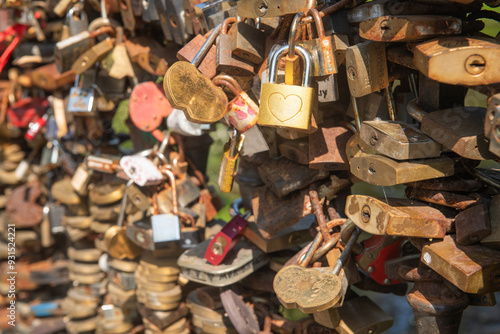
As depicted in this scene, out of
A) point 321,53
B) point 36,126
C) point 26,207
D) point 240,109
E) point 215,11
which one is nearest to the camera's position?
point 321,53

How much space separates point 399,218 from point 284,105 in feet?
1.06

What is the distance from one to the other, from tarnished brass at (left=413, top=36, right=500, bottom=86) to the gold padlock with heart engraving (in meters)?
0.25

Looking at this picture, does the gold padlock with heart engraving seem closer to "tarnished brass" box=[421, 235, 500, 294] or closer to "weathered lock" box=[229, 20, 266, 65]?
"weathered lock" box=[229, 20, 266, 65]

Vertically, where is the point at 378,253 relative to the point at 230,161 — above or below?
below

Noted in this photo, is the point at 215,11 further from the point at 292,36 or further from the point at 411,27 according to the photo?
the point at 411,27

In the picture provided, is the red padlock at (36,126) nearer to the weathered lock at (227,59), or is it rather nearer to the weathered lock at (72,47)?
the weathered lock at (72,47)

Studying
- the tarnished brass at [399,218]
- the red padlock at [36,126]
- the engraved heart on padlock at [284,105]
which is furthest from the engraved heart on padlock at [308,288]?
the red padlock at [36,126]

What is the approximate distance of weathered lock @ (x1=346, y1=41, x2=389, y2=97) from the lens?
1061 millimetres

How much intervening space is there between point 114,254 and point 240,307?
0.71 m

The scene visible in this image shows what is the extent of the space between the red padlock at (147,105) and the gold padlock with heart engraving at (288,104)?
0.92 meters

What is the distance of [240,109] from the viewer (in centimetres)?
123

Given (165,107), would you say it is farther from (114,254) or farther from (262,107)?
(262,107)

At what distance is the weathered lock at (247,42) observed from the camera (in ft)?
4.05

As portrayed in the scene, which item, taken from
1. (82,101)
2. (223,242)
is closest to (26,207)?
(82,101)
